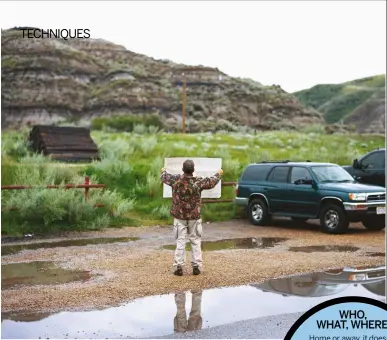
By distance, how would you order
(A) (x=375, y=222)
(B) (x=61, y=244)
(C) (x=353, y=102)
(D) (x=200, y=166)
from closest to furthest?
(D) (x=200, y=166), (B) (x=61, y=244), (A) (x=375, y=222), (C) (x=353, y=102)

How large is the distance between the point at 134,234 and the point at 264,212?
360 cm

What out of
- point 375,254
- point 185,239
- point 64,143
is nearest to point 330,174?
point 375,254

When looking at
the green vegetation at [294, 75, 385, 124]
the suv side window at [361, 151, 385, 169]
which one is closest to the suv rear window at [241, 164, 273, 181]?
the suv side window at [361, 151, 385, 169]

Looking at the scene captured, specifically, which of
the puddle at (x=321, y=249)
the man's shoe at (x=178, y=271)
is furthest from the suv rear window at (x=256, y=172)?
the man's shoe at (x=178, y=271)

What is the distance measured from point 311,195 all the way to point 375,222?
1661 millimetres

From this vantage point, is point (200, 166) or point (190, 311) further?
point (200, 166)

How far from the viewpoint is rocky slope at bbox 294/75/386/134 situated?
98.8 m

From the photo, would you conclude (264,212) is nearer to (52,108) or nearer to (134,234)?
(134,234)

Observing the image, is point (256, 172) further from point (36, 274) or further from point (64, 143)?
point (64, 143)

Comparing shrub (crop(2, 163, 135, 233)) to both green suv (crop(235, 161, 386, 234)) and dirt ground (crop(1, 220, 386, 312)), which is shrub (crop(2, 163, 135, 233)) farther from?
green suv (crop(235, 161, 386, 234))

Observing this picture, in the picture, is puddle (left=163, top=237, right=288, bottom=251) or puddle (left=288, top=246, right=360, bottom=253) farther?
puddle (left=163, top=237, right=288, bottom=251)

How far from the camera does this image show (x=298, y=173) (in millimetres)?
16406

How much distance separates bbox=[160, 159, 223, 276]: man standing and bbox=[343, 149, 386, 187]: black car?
1015cm

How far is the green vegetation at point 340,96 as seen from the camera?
388ft
